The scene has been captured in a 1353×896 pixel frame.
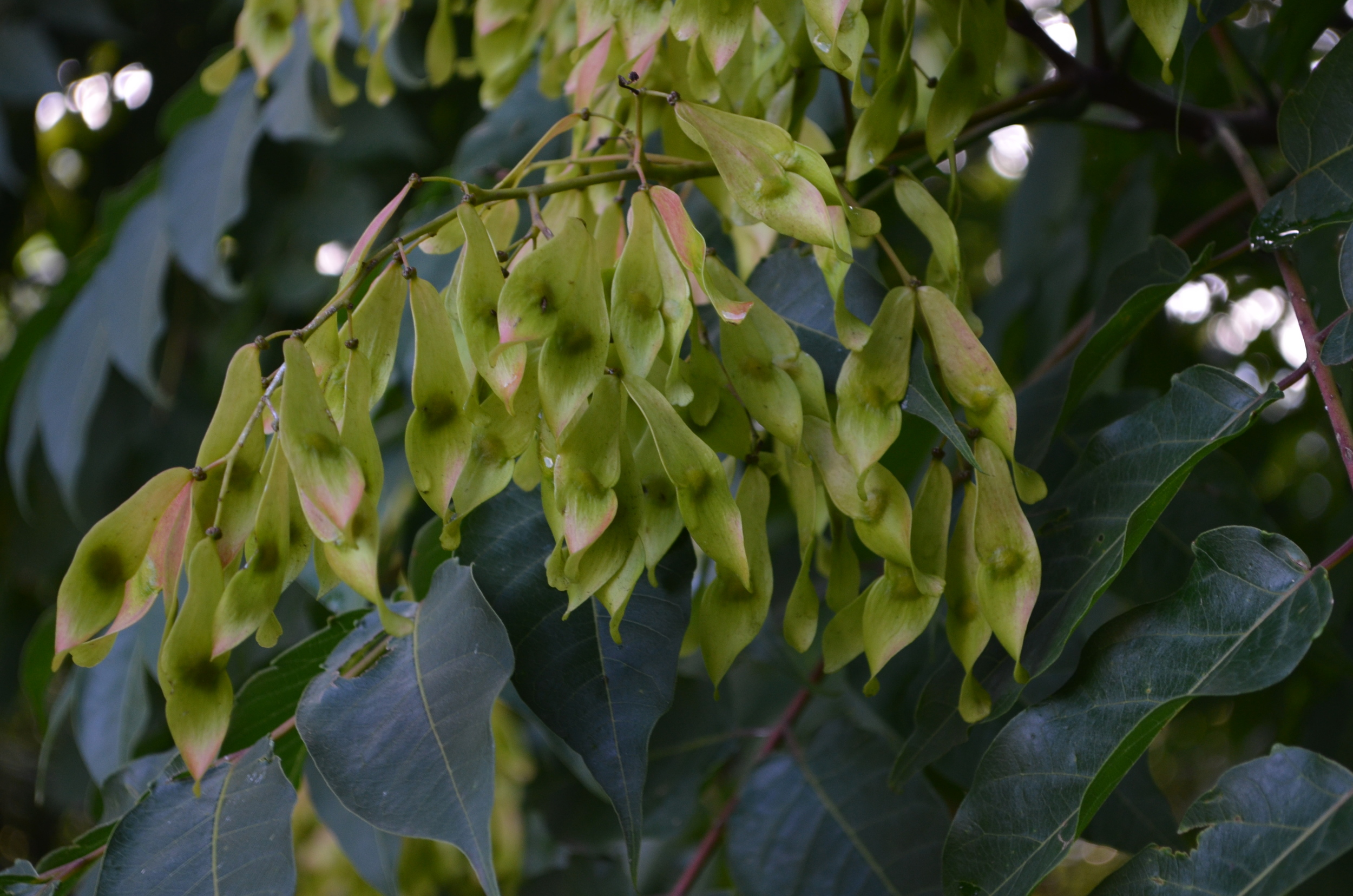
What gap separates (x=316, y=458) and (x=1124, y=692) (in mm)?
329

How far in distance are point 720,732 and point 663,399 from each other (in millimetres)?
527

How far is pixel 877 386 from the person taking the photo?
1.32 feet

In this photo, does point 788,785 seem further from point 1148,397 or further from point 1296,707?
point 1296,707

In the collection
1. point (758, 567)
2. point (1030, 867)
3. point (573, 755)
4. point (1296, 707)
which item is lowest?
point (1296, 707)

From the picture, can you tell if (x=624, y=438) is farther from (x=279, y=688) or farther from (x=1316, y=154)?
(x=1316, y=154)

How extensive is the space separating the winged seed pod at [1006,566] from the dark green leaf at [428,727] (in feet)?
0.67

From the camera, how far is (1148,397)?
25.6 inches

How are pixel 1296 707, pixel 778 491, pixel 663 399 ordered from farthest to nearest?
pixel 1296 707 < pixel 778 491 < pixel 663 399

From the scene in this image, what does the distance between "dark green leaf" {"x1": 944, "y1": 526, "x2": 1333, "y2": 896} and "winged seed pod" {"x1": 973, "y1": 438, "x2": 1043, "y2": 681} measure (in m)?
0.03

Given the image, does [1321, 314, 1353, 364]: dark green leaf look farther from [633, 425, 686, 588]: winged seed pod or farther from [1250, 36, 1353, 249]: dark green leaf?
[633, 425, 686, 588]: winged seed pod

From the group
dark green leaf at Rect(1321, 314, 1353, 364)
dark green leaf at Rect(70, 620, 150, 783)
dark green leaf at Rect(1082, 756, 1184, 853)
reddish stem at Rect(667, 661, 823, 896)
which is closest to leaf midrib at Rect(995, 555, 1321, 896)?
dark green leaf at Rect(1321, 314, 1353, 364)

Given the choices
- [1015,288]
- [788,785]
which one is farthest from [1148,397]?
[1015,288]

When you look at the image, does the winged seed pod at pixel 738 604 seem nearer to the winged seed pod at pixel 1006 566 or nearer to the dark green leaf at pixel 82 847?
the winged seed pod at pixel 1006 566

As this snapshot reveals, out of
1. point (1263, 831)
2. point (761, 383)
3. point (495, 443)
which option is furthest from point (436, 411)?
point (1263, 831)
